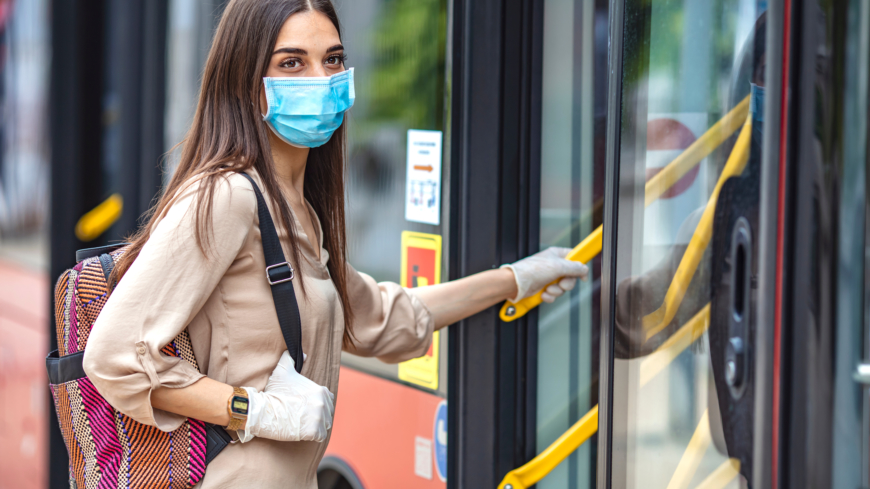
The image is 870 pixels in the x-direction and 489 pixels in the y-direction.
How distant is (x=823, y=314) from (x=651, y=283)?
406 mm

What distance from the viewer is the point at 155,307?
4.40ft

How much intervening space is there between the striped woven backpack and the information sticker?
34.6 inches

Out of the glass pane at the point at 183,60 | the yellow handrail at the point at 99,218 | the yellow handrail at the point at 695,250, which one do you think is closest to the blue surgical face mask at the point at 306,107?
the yellow handrail at the point at 695,250

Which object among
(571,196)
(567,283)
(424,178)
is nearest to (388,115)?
(424,178)

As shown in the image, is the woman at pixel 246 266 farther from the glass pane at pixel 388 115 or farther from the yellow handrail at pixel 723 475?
the yellow handrail at pixel 723 475

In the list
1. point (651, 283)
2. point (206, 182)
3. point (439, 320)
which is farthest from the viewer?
point (439, 320)

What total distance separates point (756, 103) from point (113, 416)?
1.18 metres

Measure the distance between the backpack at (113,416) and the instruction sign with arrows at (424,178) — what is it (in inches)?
30.7

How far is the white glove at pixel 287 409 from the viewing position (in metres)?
1.43

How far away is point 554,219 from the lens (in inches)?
81.5

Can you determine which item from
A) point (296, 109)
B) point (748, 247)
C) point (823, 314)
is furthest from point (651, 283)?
point (296, 109)

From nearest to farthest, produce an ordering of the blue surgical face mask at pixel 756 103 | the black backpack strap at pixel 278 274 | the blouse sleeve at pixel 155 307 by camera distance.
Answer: the blue surgical face mask at pixel 756 103 → the blouse sleeve at pixel 155 307 → the black backpack strap at pixel 278 274

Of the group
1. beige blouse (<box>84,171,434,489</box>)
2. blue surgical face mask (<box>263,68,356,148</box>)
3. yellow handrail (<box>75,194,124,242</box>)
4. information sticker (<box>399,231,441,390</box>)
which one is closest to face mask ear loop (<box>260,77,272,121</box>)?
blue surgical face mask (<box>263,68,356,148</box>)

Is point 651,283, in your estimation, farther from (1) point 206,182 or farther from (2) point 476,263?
(1) point 206,182
